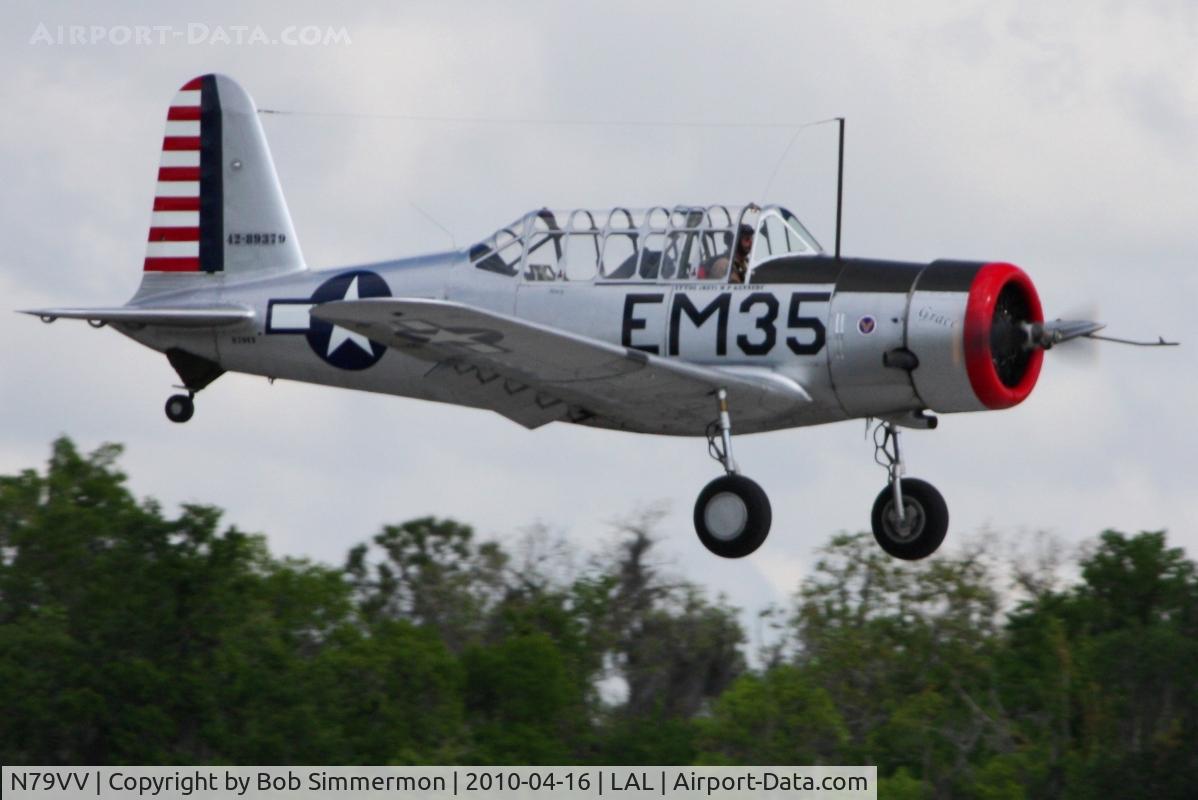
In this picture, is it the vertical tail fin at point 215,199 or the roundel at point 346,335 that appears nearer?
the roundel at point 346,335

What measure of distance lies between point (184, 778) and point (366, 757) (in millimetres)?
2621

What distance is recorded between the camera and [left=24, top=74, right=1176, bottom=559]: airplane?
12.2 metres

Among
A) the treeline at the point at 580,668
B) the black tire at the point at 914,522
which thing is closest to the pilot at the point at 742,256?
the black tire at the point at 914,522

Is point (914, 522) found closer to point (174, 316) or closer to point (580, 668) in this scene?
point (174, 316)

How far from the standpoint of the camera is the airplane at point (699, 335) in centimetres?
1222

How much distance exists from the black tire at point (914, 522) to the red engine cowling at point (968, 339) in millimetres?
946

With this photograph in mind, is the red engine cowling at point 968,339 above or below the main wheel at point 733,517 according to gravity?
above

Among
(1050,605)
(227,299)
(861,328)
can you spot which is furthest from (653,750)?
(861,328)

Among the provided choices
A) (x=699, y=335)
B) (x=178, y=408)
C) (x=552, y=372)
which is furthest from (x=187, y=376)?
(x=699, y=335)

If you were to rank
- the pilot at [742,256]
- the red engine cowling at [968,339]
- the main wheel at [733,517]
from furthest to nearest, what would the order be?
the pilot at [742,256] → the main wheel at [733,517] → the red engine cowling at [968,339]

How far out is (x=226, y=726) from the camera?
103 feet

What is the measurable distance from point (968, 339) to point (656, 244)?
6.81ft

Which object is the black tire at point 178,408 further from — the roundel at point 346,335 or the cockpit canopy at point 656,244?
the cockpit canopy at point 656,244

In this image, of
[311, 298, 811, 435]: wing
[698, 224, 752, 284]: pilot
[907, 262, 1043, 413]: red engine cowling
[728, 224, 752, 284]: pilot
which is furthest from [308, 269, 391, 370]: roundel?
[907, 262, 1043, 413]: red engine cowling
